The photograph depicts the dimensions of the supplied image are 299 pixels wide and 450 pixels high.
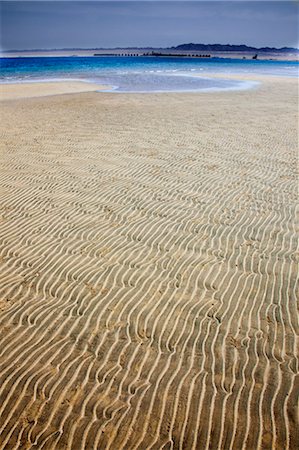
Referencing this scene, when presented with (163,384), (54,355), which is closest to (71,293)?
(54,355)

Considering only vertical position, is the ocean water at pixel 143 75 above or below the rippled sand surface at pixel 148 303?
above

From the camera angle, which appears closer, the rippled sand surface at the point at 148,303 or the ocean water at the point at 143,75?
the rippled sand surface at the point at 148,303

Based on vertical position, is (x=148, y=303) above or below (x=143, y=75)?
below

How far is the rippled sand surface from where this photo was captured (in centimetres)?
406

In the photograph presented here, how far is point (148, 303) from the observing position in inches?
228

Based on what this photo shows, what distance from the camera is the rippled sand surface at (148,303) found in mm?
4059

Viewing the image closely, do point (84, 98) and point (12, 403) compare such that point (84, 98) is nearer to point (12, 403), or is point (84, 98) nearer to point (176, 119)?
point (176, 119)

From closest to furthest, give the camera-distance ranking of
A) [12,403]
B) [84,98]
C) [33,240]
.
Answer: [12,403] < [33,240] < [84,98]

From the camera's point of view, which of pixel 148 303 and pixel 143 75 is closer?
pixel 148 303

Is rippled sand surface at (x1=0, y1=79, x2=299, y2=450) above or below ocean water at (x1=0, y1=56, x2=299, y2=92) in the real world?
below

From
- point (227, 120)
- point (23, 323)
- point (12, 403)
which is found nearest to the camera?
point (12, 403)

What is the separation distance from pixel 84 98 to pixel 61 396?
27.6 metres

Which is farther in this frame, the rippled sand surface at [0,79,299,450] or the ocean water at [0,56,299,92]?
the ocean water at [0,56,299,92]

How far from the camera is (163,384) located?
445cm
